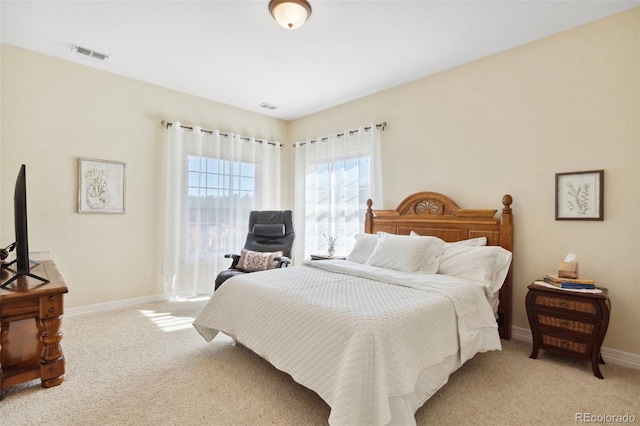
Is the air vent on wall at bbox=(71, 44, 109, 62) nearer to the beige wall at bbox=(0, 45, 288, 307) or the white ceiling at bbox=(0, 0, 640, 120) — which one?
the white ceiling at bbox=(0, 0, 640, 120)

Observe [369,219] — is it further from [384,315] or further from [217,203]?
[384,315]

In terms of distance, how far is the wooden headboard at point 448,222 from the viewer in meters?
2.90

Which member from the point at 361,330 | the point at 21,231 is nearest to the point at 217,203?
the point at 21,231

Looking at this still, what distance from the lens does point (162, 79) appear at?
12.3 feet

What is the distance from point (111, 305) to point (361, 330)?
3.41 meters

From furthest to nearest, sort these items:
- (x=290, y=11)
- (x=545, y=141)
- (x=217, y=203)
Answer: (x=217, y=203), (x=545, y=141), (x=290, y=11)

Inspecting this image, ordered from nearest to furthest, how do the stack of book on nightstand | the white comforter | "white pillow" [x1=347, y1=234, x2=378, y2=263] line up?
1. the white comforter
2. the stack of book on nightstand
3. "white pillow" [x1=347, y1=234, x2=378, y2=263]

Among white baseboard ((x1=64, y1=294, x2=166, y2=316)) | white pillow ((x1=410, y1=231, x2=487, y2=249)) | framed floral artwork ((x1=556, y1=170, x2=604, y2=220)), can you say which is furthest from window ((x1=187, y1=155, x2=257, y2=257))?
framed floral artwork ((x1=556, y1=170, x2=604, y2=220))

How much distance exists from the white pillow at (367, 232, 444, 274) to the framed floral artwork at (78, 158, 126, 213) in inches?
119

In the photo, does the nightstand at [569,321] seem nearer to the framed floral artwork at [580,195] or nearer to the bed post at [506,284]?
the bed post at [506,284]

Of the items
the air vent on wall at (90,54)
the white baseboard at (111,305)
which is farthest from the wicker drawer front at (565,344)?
the air vent on wall at (90,54)

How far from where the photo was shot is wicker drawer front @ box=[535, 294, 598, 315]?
2.21 metres

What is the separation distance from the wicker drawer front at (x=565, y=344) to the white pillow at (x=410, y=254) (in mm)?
943

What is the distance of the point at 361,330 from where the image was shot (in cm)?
152
